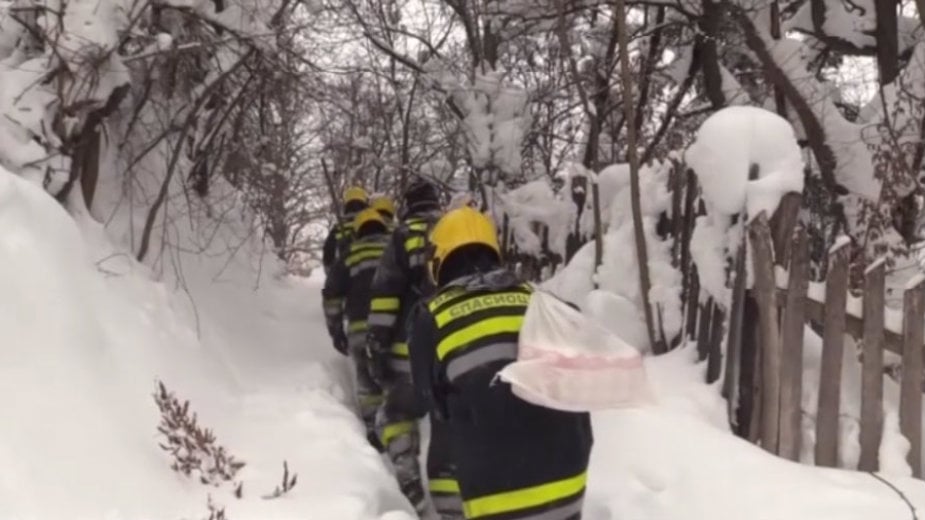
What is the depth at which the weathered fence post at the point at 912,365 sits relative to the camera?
4.24 metres

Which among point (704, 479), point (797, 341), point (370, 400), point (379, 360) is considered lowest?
point (370, 400)

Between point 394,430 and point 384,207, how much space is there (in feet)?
7.74

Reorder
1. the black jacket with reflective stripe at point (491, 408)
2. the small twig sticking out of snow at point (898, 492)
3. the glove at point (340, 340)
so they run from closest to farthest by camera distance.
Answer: the black jacket with reflective stripe at point (491, 408)
the small twig sticking out of snow at point (898, 492)
the glove at point (340, 340)

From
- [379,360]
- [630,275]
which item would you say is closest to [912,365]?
[630,275]

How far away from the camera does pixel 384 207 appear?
7.26 metres

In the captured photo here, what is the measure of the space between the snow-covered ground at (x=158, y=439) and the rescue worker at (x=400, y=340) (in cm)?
18

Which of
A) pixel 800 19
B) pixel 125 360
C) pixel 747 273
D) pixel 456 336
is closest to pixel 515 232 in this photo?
pixel 800 19

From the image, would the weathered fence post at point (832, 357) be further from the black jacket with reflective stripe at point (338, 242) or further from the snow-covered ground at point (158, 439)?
the black jacket with reflective stripe at point (338, 242)

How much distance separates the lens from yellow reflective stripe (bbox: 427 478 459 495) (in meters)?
4.65

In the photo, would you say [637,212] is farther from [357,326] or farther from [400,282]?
[357,326]

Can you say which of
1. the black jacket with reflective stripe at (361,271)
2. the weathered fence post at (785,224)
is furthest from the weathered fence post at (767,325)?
the black jacket with reflective stripe at (361,271)

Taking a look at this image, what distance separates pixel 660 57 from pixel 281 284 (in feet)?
16.1

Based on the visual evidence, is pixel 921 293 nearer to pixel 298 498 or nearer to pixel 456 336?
pixel 456 336

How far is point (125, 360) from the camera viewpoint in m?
4.57
